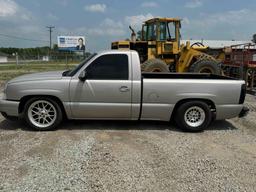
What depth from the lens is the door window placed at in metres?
5.82

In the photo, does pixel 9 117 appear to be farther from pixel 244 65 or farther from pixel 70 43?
pixel 70 43

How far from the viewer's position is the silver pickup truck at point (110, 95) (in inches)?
227

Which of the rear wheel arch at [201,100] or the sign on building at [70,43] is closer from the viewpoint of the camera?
the rear wheel arch at [201,100]

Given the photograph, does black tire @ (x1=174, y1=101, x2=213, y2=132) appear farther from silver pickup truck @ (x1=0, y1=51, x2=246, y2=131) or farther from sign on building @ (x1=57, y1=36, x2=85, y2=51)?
sign on building @ (x1=57, y1=36, x2=85, y2=51)

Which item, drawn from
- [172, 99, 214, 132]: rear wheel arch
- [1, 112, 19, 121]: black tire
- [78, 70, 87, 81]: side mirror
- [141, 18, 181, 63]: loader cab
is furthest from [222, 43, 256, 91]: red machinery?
[1, 112, 19, 121]: black tire

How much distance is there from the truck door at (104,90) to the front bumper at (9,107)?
45.2 inches

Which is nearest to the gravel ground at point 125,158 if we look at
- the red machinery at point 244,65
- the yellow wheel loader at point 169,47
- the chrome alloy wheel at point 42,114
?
the chrome alloy wheel at point 42,114

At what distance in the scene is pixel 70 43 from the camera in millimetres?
43875

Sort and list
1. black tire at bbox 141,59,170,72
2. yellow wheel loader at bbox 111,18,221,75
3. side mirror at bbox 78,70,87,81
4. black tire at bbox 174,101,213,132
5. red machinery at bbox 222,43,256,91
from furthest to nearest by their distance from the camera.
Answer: yellow wheel loader at bbox 111,18,221,75, red machinery at bbox 222,43,256,91, black tire at bbox 141,59,170,72, black tire at bbox 174,101,213,132, side mirror at bbox 78,70,87,81

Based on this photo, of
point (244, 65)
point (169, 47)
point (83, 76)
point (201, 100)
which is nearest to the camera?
point (83, 76)

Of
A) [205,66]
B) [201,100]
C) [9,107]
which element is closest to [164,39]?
[205,66]

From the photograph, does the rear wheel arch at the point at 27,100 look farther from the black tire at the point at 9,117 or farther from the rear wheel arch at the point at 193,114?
the rear wheel arch at the point at 193,114

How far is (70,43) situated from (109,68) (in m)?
39.7

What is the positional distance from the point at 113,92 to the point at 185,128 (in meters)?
1.76
